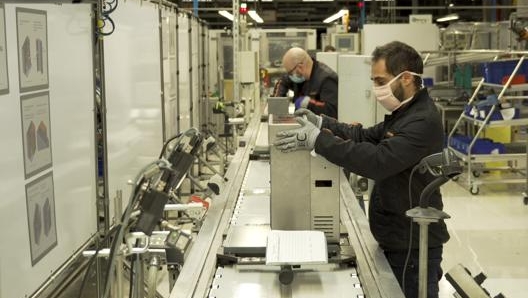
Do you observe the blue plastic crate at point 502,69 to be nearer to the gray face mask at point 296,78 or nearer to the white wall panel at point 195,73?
the gray face mask at point 296,78

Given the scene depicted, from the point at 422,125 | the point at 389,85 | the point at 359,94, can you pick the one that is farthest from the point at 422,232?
the point at 359,94

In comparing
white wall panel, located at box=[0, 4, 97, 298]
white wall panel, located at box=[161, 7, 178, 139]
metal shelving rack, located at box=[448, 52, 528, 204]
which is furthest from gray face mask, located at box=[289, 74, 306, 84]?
metal shelving rack, located at box=[448, 52, 528, 204]

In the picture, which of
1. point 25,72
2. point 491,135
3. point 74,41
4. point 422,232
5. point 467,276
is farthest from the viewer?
point 491,135

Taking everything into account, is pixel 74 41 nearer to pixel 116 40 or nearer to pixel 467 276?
pixel 116 40

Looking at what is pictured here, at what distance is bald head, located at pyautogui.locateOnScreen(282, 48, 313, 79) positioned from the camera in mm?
6059

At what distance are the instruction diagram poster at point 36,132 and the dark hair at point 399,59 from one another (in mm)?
1513

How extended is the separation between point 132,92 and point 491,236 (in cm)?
380

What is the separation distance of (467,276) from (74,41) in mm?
2318

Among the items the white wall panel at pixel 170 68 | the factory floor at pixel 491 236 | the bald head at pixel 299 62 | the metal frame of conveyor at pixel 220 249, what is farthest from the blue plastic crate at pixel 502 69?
the metal frame of conveyor at pixel 220 249

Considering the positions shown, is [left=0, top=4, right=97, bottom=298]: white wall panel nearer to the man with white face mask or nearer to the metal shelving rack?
the man with white face mask

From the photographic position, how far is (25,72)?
2912mm

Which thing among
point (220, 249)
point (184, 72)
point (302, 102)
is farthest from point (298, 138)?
point (184, 72)

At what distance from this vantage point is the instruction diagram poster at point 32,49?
9.43 ft

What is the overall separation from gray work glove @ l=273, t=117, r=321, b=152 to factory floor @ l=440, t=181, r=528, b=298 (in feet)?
9.21
